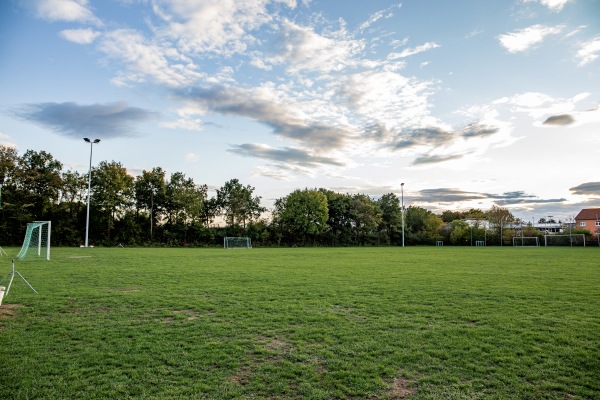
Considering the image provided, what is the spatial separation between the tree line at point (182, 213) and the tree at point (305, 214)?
0.56 feet

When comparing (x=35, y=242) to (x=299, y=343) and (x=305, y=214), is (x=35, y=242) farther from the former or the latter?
(x=305, y=214)

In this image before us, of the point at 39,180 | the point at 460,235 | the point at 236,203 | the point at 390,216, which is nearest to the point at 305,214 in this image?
the point at 236,203

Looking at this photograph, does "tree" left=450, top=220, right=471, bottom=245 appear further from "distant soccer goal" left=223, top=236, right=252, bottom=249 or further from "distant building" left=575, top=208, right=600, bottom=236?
"distant building" left=575, top=208, right=600, bottom=236

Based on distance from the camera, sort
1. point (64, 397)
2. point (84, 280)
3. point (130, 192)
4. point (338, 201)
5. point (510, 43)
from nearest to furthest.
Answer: point (64, 397) < point (84, 280) < point (510, 43) < point (130, 192) < point (338, 201)

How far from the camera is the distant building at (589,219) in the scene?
82.0m

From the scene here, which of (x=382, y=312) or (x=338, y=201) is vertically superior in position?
(x=338, y=201)

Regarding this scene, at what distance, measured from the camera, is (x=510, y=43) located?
1580cm

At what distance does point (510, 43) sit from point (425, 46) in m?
3.72

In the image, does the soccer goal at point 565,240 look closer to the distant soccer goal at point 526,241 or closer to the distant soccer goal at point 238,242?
the distant soccer goal at point 526,241

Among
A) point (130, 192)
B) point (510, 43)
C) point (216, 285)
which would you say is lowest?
point (216, 285)

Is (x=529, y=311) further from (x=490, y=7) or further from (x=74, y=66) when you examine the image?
(x=74, y=66)

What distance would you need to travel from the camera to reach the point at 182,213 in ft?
172

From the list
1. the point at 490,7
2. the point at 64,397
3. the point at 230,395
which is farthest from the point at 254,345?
the point at 490,7

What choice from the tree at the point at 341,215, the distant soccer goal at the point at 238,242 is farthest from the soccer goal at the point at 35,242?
the tree at the point at 341,215
